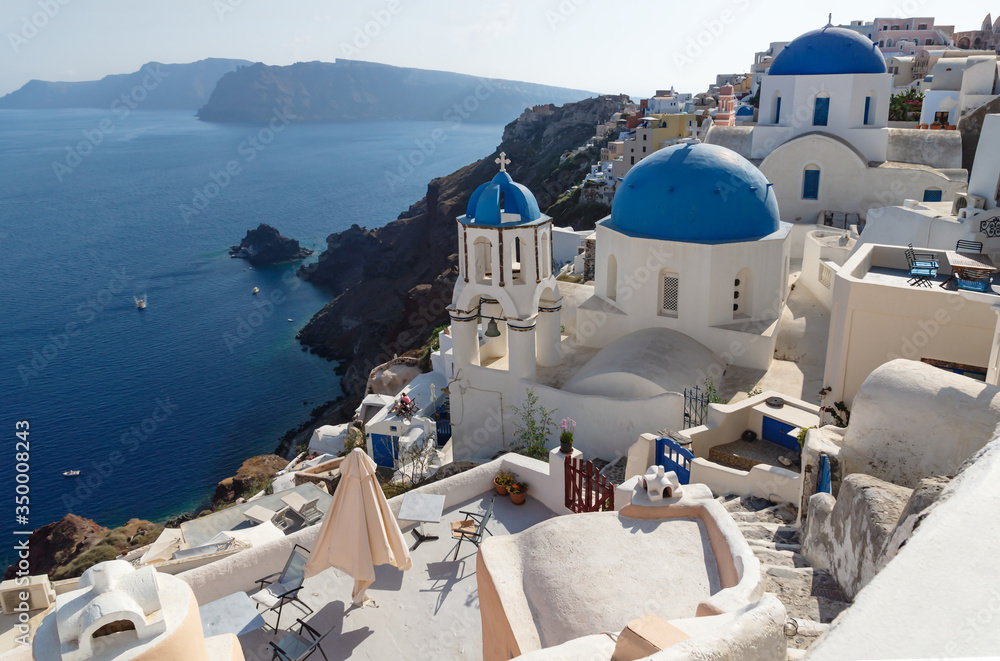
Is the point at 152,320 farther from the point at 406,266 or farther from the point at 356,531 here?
the point at 356,531

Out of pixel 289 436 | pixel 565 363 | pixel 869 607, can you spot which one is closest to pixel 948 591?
pixel 869 607

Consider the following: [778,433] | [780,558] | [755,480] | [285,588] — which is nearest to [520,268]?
[778,433]

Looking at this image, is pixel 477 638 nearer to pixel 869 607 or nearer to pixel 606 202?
pixel 869 607

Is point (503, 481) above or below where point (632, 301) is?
below

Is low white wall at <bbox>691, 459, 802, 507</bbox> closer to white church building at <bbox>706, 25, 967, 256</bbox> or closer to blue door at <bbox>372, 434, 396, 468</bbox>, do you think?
blue door at <bbox>372, 434, 396, 468</bbox>

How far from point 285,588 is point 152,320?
54.7 metres

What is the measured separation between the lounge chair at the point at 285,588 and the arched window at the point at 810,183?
756 inches

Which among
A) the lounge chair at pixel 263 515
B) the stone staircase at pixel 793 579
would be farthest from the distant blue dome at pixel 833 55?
the lounge chair at pixel 263 515

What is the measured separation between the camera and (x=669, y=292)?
Result: 1477 cm

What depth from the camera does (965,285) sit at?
937cm

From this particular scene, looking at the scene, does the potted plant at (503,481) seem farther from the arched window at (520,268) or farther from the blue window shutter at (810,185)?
the blue window shutter at (810,185)

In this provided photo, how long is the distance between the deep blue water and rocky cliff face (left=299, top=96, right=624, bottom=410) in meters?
2.72

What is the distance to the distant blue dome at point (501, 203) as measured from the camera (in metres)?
13.3

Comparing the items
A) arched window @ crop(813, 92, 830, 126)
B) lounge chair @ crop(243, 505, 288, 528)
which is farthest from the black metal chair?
arched window @ crop(813, 92, 830, 126)
